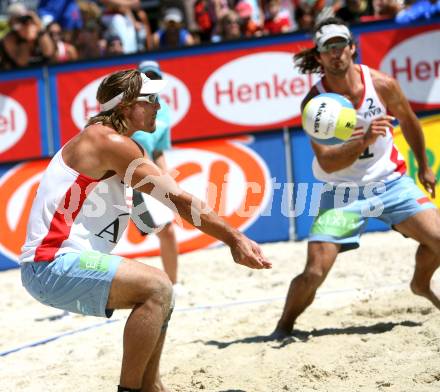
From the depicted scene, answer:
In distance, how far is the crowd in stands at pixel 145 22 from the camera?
8.96 m

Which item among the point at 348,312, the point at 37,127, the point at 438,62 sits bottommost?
the point at 348,312

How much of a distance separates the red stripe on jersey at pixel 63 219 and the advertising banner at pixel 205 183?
14.9ft

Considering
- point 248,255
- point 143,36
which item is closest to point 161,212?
point 248,255

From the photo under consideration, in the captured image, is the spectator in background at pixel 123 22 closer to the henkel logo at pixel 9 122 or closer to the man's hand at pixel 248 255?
the henkel logo at pixel 9 122

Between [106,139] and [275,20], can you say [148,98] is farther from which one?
[275,20]

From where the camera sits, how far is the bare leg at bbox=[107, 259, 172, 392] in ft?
11.7

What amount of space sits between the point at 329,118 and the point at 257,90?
12.1 ft

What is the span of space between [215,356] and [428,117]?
4412 mm

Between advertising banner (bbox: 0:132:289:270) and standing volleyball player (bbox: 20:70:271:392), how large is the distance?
4483 millimetres

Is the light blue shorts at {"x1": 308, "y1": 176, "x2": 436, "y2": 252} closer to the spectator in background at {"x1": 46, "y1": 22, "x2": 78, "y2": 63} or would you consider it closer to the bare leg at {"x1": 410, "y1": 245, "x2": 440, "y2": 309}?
the bare leg at {"x1": 410, "y1": 245, "x2": 440, "y2": 309}

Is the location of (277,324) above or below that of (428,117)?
below

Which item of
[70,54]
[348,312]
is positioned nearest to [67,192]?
[348,312]

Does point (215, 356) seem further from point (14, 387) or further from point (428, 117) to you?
point (428, 117)

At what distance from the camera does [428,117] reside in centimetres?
817
